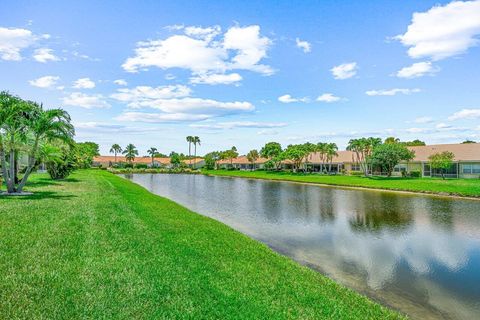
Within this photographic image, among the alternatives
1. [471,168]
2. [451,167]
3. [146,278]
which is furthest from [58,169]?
[471,168]

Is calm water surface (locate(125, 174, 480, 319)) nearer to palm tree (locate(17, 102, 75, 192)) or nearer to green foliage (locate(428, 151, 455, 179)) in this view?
palm tree (locate(17, 102, 75, 192))

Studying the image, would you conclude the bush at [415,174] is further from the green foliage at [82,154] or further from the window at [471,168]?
the green foliage at [82,154]

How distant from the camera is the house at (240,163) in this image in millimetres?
110806

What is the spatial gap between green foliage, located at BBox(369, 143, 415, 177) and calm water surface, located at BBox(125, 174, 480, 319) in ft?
92.4

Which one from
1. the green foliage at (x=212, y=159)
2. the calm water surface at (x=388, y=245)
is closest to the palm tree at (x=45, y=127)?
the calm water surface at (x=388, y=245)

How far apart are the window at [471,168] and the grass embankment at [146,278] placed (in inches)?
1995

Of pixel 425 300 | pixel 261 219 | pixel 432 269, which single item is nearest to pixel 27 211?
pixel 261 219

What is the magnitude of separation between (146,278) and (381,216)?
62.6 feet

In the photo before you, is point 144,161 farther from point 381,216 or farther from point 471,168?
point 381,216

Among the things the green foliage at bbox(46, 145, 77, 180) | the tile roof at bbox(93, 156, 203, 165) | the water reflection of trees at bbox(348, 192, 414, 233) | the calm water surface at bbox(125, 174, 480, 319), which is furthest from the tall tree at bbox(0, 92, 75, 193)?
the tile roof at bbox(93, 156, 203, 165)

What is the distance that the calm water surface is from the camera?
9.52 meters

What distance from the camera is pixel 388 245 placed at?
14.9m

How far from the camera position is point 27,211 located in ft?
46.3

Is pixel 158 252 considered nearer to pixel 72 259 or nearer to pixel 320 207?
pixel 72 259
